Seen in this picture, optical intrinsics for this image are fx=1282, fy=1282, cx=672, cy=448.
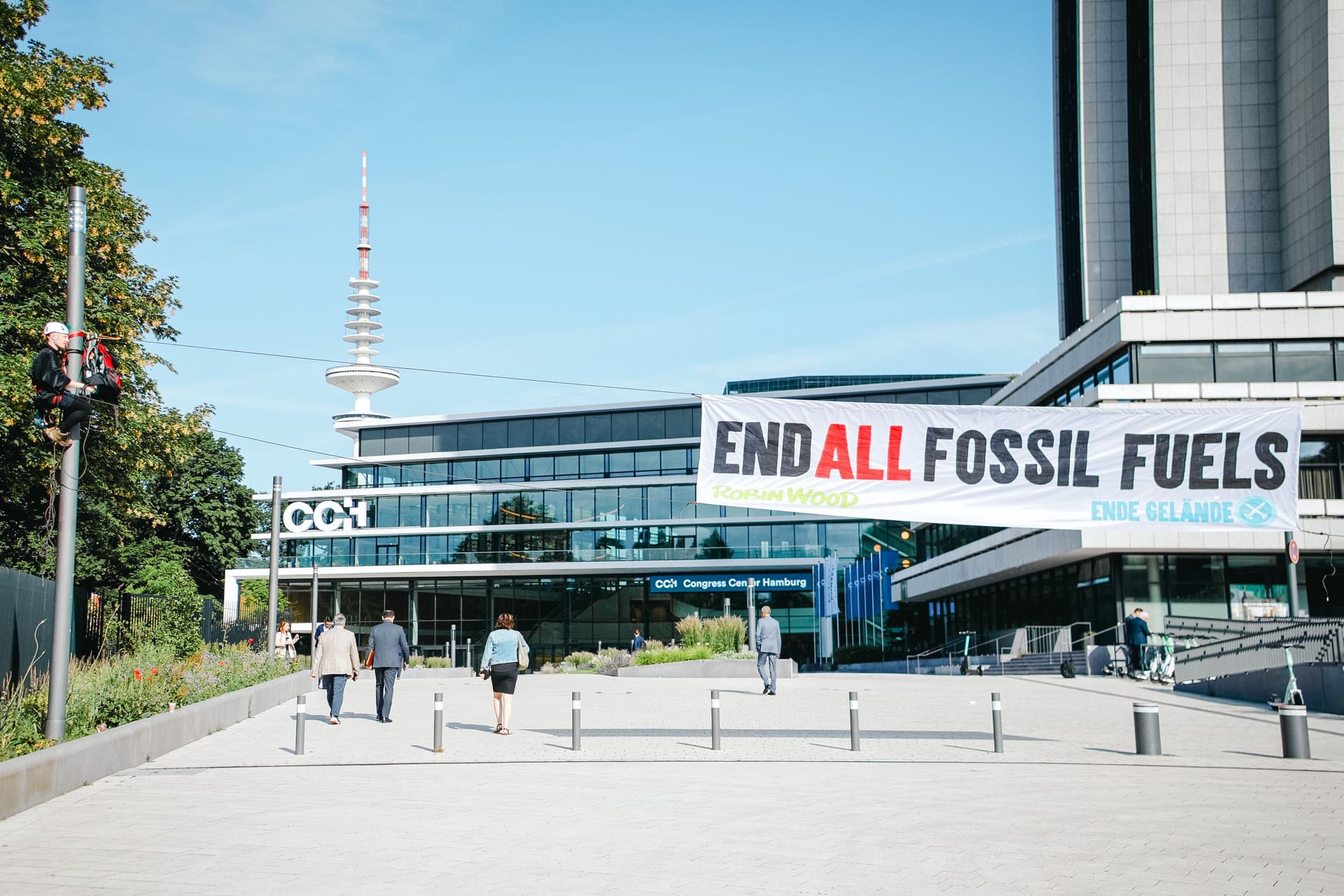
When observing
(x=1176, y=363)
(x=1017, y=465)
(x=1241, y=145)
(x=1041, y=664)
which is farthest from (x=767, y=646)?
(x=1241, y=145)

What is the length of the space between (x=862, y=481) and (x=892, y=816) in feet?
16.1

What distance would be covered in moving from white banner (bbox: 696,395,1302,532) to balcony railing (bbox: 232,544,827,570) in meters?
57.2

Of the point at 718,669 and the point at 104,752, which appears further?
the point at 718,669

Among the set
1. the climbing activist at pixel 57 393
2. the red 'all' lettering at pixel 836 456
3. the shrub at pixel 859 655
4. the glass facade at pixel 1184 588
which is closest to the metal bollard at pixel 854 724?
the red 'all' lettering at pixel 836 456

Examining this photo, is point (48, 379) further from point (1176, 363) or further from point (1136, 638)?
point (1176, 363)

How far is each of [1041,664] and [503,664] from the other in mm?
27537

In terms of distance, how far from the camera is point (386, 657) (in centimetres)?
2089

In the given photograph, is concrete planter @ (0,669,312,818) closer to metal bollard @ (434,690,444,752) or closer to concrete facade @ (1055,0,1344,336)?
metal bollard @ (434,690,444,752)

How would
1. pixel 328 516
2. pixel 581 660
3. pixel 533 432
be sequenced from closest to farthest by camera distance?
pixel 581 660 < pixel 328 516 < pixel 533 432

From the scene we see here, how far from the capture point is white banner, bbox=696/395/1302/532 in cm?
1431

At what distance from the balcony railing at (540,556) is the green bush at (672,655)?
3069 centimetres

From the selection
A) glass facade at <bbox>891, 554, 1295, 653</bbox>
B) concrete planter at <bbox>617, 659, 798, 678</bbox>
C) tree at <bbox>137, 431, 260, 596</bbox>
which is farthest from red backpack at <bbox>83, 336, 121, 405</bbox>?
tree at <bbox>137, 431, 260, 596</bbox>

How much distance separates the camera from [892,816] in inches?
414

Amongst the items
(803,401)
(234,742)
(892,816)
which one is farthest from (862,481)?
(234,742)
